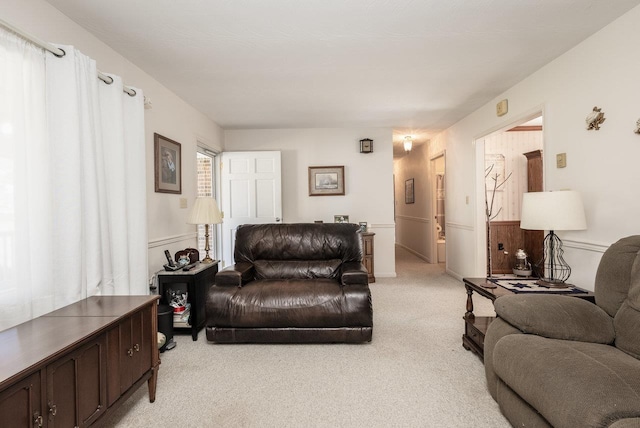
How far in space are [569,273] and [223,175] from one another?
4.47m

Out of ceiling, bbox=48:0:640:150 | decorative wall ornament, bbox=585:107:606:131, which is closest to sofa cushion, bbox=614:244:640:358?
decorative wall ornament, bbox=585:107:606:131

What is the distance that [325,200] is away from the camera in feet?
17.7

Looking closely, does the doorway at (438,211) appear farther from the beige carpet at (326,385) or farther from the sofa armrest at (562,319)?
the sofa armrest at (562,319)

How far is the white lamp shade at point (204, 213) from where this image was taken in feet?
10.9

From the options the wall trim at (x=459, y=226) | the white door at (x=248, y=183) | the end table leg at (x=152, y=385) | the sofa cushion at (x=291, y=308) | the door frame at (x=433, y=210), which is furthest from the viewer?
the door frame at (x=433, y=210)

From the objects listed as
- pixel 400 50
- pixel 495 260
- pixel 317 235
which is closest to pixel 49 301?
pixel 317 235

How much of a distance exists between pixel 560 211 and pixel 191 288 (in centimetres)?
301

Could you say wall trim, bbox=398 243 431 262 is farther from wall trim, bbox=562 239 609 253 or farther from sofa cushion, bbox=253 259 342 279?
sofa cushion, bbox=253 259 342 279

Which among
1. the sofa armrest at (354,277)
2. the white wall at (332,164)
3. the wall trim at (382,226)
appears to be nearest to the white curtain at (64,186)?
the sofa armrest at (354,277)

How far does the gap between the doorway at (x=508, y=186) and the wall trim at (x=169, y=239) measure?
4.27 m

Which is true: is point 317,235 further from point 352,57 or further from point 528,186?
point 528,186

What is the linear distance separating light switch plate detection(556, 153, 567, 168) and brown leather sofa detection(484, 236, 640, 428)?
1193 millimetres

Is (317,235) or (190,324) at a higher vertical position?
(317,235)

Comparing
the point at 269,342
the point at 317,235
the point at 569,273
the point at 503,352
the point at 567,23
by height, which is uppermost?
the point at 567,23
